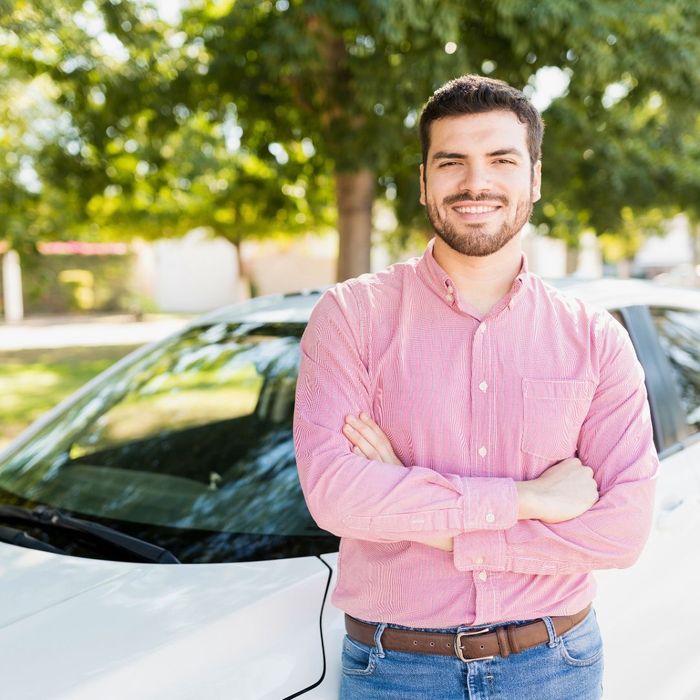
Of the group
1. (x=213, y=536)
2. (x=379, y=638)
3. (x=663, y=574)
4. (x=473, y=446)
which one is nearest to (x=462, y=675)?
(x=379, y=638)

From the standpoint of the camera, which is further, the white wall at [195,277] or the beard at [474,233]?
the white wall at [195,277]

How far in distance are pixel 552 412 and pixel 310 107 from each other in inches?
220

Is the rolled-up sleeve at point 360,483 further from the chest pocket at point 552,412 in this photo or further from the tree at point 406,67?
the tree at point 406,67

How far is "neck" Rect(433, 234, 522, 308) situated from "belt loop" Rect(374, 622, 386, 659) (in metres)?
0.67

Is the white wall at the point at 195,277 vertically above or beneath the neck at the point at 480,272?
beneath

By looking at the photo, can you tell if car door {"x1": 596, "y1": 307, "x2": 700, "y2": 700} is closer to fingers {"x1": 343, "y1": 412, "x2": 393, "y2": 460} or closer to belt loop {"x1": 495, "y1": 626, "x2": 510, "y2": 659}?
belt loop {"x1": 495, "y1": 626, "x2": 510, "y2": 659}

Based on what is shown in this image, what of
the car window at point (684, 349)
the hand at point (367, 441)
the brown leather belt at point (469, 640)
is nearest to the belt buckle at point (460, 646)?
the brown leather belt at point (469, 640)

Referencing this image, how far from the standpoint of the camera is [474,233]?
1.79 metres

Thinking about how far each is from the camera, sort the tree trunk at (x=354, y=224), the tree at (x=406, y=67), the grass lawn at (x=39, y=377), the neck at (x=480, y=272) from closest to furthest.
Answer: the neck at (x=480, y=272) < the tree at (x=406, y=67) < the tree trunk at (x=354, y=224) < the grass lawn at (x=39, y=377)

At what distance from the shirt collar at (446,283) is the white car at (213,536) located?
697mm

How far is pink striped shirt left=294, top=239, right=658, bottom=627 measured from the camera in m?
1.65

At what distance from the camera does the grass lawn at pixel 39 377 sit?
8.98m

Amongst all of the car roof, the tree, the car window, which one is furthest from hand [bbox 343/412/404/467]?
the tree

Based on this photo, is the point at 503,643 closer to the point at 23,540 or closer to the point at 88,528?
the point at 88,528
